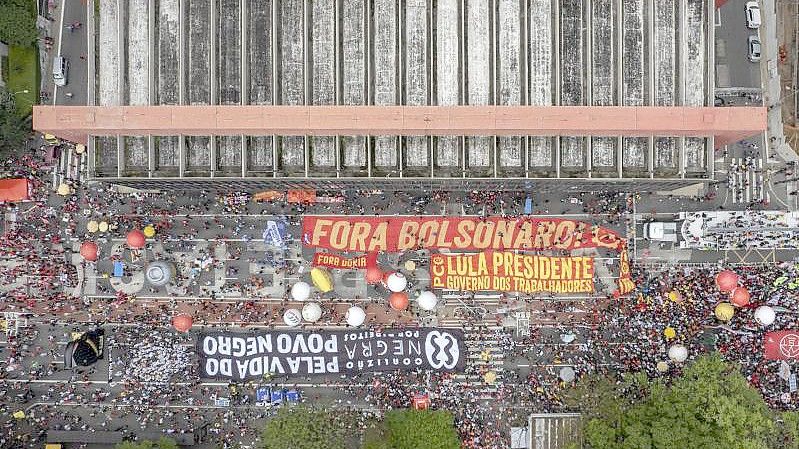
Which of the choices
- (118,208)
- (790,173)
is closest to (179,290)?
(118,208)

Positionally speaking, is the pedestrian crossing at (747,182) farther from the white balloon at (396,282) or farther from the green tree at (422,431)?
the green tree at (422,431)

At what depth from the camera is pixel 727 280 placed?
170 feet

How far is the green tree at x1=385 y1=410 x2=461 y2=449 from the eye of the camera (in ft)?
160

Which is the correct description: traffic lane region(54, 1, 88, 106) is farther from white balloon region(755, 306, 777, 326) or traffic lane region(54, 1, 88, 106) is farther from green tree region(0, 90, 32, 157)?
white balloon region(755, 306, 777, 326)

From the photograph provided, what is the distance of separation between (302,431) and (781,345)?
44.6m

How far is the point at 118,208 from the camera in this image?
55469 mm

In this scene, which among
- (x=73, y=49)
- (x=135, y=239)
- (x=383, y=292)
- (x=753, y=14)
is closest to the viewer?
(x=135, y=239)

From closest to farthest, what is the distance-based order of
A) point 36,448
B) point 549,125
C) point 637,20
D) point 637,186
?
point 549,125 → point 637,20 → point 637,186 → point 36,448

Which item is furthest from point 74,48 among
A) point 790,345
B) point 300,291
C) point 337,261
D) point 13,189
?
point 790,345

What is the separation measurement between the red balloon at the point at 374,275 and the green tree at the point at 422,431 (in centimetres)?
1221

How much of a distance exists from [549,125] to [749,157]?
25371 mm

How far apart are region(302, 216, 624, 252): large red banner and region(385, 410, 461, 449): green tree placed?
15.4 metres

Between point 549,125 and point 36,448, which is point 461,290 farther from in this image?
point 36,448

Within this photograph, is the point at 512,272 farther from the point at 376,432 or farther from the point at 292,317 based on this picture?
the point at 292,317
